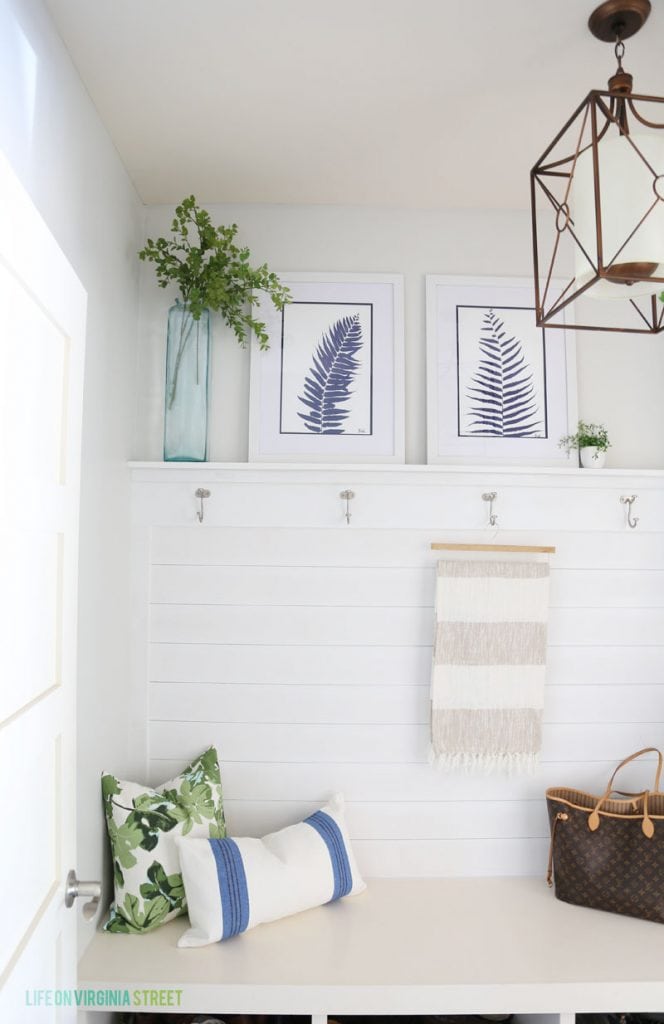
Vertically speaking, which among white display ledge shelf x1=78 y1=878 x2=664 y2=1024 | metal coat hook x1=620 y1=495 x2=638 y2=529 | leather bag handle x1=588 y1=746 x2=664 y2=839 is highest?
metal coat hook x1=620 y1=495 x2=638 y2=529

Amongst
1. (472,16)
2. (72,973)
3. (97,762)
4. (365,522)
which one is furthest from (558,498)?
(72,973)

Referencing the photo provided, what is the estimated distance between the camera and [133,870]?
198 cm

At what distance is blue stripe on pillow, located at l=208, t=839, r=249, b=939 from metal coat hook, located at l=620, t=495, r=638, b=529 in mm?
1503

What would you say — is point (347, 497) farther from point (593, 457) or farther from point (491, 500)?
point (593, 457)

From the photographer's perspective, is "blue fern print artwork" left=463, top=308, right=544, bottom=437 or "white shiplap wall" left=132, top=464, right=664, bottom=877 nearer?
"white shiplap wall" left=132, top=464, right=664, bottom=877

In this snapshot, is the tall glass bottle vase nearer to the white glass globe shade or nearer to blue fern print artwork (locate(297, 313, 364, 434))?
blue fern print artwork (locate(297, 313, 364, 434))

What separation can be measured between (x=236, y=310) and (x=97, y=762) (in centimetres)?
135

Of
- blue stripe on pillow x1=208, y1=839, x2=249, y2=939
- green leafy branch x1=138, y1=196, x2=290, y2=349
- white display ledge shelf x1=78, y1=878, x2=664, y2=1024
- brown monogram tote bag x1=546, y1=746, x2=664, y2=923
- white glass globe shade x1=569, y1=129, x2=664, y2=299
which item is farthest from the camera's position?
green leafy branch x1=138, y1=196, x2=290, y2=349

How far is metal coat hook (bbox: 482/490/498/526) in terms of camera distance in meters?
2.35

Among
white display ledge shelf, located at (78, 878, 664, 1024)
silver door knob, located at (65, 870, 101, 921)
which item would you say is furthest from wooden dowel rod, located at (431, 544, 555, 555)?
silver door knob, located at (65, 870, 101, 921)

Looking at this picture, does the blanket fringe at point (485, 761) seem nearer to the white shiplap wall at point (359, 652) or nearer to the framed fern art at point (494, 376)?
the white shiplap wall at point (359, 652)

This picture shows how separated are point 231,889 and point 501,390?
5.34 ft

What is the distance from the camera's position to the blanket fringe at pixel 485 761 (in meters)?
2.31

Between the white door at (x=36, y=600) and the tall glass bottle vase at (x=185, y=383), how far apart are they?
0.86m
